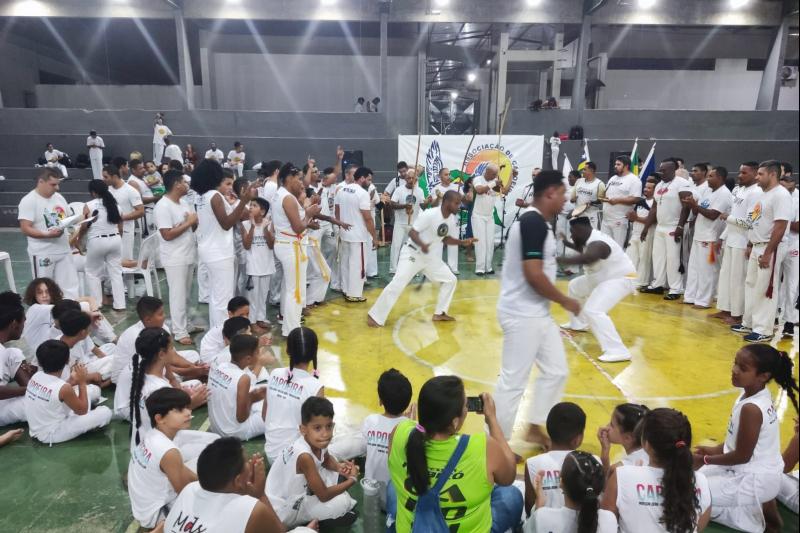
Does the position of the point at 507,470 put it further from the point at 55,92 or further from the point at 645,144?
the point at 55,92

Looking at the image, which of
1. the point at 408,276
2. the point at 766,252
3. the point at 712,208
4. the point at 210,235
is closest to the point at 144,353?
the point at 210,235

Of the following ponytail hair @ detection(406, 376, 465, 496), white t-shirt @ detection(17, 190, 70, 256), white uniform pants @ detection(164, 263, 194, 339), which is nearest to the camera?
ponytail hair @ detection(406, 376, 465, 496)

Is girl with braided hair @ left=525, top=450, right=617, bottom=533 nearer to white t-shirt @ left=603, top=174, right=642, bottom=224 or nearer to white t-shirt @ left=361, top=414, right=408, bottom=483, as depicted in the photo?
white t-shirt @ left=361, top=414, right=408, bottom=483

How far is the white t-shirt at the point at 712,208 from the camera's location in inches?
296

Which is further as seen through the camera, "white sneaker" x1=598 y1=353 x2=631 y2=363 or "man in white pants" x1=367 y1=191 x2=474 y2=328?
"man in white pants" x1=367 y1=191 x2=474 y2=328

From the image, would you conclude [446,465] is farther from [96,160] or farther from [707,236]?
[96,160]

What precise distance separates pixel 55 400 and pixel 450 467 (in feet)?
11.0

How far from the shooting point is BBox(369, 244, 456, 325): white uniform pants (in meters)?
6.87

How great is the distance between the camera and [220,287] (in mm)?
6008

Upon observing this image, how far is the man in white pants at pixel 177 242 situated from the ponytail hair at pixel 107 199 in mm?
1409

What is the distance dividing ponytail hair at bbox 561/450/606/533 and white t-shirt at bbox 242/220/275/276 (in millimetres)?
5089

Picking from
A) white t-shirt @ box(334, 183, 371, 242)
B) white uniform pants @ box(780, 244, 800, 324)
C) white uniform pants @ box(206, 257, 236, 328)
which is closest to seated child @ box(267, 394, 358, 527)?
white uniform pants @ box(206, 257, 236, 328)

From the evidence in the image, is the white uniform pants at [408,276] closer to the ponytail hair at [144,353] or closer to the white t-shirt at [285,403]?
the white t-shirt at [285,403]

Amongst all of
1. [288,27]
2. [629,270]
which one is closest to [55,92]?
[288,27]
